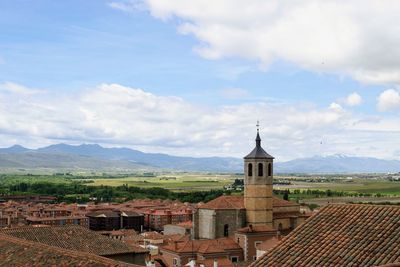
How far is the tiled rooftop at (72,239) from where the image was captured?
80.3 ft

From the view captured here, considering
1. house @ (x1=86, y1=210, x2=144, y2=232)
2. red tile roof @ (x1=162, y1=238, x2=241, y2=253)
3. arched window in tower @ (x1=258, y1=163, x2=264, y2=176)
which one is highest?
arched window in tower @ (x1=258, y1=163, x2=264, y2=176)

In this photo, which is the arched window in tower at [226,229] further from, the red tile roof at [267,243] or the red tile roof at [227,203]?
the red tile roof at [267,243]

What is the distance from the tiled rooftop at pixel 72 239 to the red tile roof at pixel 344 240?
1364cm

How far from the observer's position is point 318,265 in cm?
1073

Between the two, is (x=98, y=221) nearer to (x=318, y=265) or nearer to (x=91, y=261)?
(x=91, y=261)

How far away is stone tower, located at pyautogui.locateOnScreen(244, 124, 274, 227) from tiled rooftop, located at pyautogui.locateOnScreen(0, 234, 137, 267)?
120 feet

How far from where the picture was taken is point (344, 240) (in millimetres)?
11211

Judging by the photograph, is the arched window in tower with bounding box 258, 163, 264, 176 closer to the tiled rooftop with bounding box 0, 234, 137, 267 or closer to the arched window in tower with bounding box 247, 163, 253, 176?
the arched window in tower with bounding box 247, 163, 253, 176

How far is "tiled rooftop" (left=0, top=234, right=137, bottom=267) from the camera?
1590 centimetres

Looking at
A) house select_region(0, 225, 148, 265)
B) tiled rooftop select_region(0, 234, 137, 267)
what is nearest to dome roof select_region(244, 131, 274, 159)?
house select_region(0, 225, 148, 265)

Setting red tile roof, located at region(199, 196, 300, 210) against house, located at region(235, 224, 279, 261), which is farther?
red tile roof, located at region(199, 196, 300, 210)

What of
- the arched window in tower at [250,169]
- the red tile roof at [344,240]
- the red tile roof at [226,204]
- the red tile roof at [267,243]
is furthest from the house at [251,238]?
the red tile roof at [344,240]

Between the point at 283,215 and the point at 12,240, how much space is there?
40.3 meters

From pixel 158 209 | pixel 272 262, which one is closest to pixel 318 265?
pixel 272 262
